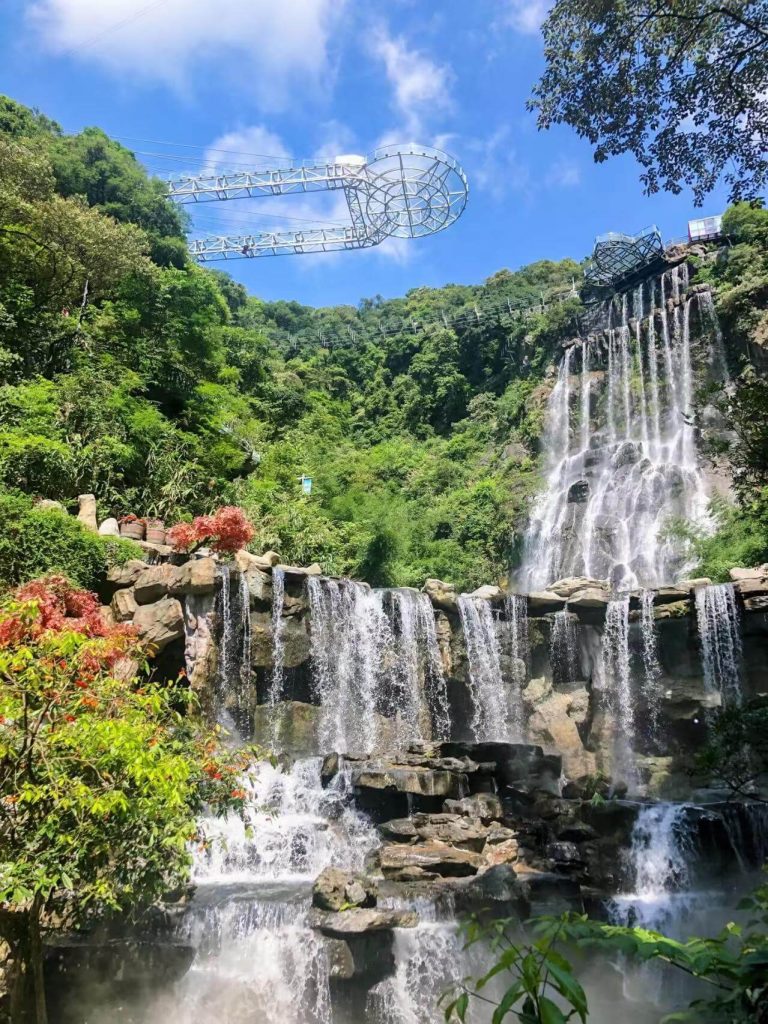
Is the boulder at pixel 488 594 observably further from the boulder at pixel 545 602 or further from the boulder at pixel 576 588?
the boulder at pixel 576 588

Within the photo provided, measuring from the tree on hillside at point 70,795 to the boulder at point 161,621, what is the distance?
297 inches

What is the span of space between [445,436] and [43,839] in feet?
113

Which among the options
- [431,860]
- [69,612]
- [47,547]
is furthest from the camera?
[47,547]

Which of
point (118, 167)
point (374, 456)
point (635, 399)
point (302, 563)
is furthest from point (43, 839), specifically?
point (118, 167)

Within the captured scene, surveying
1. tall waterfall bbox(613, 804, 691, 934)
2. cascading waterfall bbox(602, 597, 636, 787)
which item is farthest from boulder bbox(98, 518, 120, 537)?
cascading waterfall bbox(602, 597, 636, 787)

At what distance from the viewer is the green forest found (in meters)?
16.0

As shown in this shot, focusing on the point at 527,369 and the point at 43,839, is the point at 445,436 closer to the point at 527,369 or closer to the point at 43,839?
the point at 527,369

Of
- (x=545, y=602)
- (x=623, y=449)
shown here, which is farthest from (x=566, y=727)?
(x=623, y=449)

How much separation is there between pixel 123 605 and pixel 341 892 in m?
7.50

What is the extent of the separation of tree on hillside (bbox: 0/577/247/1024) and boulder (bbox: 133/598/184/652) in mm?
7540

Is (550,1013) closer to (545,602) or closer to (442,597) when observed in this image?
(442,597)

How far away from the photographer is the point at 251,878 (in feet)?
29.8

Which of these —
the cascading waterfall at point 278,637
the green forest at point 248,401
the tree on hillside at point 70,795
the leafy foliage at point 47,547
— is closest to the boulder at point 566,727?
the green forest at point 248,401

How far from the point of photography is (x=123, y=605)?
13039mm
